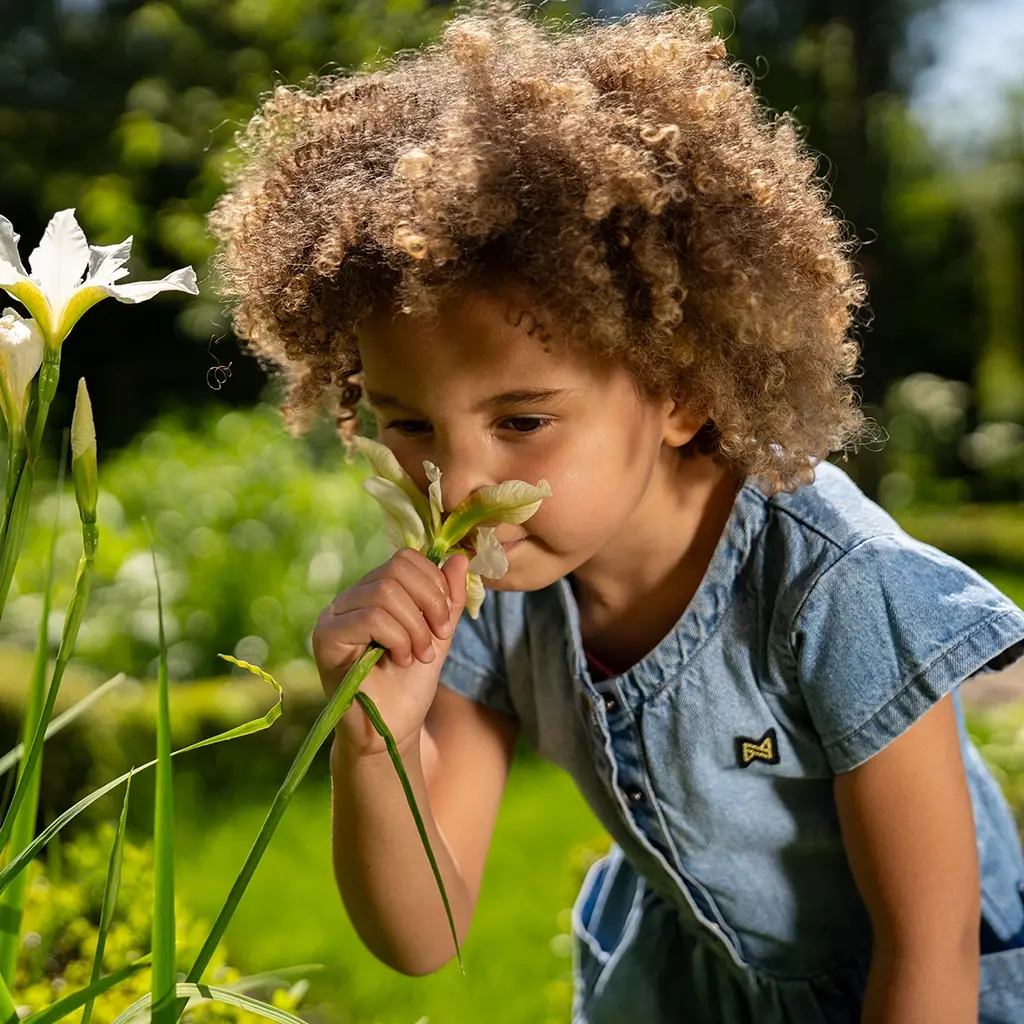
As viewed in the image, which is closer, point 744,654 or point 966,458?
point 744,654

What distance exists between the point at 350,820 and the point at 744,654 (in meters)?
0.51

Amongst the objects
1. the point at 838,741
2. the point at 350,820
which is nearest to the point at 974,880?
the point at 838,741

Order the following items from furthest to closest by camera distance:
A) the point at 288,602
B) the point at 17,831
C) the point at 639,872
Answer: the point at 288,602 < the point at 639,872 < the point at 17,831

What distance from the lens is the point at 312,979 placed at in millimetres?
2611

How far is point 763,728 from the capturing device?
1.51 metres

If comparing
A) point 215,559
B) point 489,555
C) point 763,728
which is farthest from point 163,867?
point 215,559

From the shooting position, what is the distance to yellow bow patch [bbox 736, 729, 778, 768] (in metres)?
1.51

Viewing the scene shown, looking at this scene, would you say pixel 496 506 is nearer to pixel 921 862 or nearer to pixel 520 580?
pixel 520 580

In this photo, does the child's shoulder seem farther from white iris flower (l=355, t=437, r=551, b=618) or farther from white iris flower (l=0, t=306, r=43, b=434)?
white iris flower (l=0, t=306, r=43, b=434)

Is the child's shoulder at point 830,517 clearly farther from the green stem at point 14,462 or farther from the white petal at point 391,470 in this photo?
the green stem at point 14,462

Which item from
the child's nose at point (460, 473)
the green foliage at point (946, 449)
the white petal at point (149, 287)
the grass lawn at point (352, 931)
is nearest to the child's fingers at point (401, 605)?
the child's nose at point (460, 473)

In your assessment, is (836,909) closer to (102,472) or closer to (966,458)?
(102,472)

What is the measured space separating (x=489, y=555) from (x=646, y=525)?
0.48 meters

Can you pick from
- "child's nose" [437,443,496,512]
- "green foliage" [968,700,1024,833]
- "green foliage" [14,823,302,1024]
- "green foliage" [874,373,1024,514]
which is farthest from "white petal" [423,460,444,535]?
"green foliage" [874,373,1024,514]
